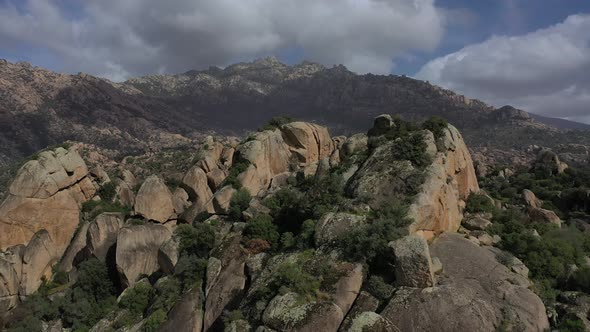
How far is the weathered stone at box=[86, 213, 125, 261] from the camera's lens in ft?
123

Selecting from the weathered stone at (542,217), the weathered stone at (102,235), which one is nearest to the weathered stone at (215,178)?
the weathered stone at (102,235)

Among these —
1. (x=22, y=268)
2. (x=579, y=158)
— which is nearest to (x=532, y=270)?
(x=22, y=268)

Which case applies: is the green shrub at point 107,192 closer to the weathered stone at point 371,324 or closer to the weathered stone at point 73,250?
the weathered stone at point 73,250

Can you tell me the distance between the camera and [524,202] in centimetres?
4159

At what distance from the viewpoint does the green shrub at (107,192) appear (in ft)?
161

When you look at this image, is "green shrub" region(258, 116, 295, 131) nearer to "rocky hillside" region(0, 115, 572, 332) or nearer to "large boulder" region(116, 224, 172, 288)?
"rocky hillside" region(0, 115, 572, 332)

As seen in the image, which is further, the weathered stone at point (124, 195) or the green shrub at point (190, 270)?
the weathered stone at point (124, 195)

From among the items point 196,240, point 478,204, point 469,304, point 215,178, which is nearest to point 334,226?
point 469,304

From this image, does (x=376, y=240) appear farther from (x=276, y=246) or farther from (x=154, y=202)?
(x=154, y=202)

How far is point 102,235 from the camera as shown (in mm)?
38031

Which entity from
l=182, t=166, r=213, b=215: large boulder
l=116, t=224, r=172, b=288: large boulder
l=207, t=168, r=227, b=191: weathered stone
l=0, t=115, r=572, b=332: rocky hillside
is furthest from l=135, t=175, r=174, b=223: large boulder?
l=207, t=168, r=227, b=191: weathered stone

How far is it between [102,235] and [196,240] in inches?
484

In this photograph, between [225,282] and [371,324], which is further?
[225,282]

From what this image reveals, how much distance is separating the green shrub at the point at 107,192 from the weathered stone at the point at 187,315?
28.8 meters
